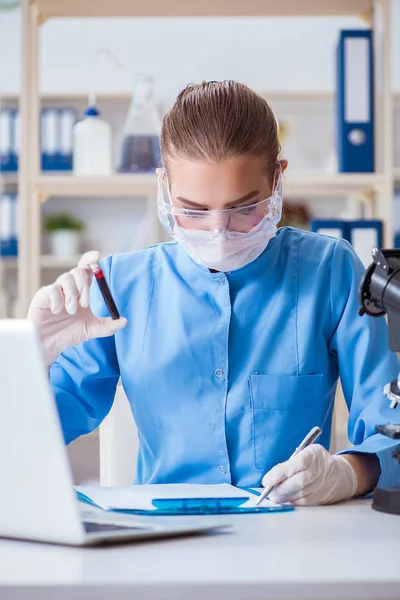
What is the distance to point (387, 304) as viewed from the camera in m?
0.95

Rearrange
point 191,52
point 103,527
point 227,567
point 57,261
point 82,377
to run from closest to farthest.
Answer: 1. point 227,567
2. point 103,527
3. point 82,377
4. point 57,261
5. point 191,52

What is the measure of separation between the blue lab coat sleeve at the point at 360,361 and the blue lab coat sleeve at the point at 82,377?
0.38 metres

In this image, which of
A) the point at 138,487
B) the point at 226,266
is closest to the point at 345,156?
the point at 226,266

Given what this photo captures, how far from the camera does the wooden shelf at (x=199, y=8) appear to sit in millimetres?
2400

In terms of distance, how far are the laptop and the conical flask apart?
1.82 metres

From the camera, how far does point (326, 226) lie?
238cm

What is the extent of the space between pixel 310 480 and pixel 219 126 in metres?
0.59

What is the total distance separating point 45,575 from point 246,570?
0.16 m

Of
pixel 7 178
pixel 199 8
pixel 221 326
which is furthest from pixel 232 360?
pixel 7 178

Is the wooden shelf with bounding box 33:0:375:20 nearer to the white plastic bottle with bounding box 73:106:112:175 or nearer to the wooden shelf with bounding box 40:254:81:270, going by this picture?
the white plastic bottle with bounding box 73:106:112:175

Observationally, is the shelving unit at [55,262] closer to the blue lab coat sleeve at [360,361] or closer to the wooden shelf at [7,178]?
the wooden shelf at [7,178]

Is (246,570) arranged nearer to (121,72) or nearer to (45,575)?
(45,575)

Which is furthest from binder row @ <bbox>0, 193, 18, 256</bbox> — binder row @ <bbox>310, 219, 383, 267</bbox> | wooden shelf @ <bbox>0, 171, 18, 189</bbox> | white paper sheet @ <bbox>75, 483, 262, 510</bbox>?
white paper sheet @ <bbox>75, 483, 262, 510</bbox>

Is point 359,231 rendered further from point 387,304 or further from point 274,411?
point 387,304
